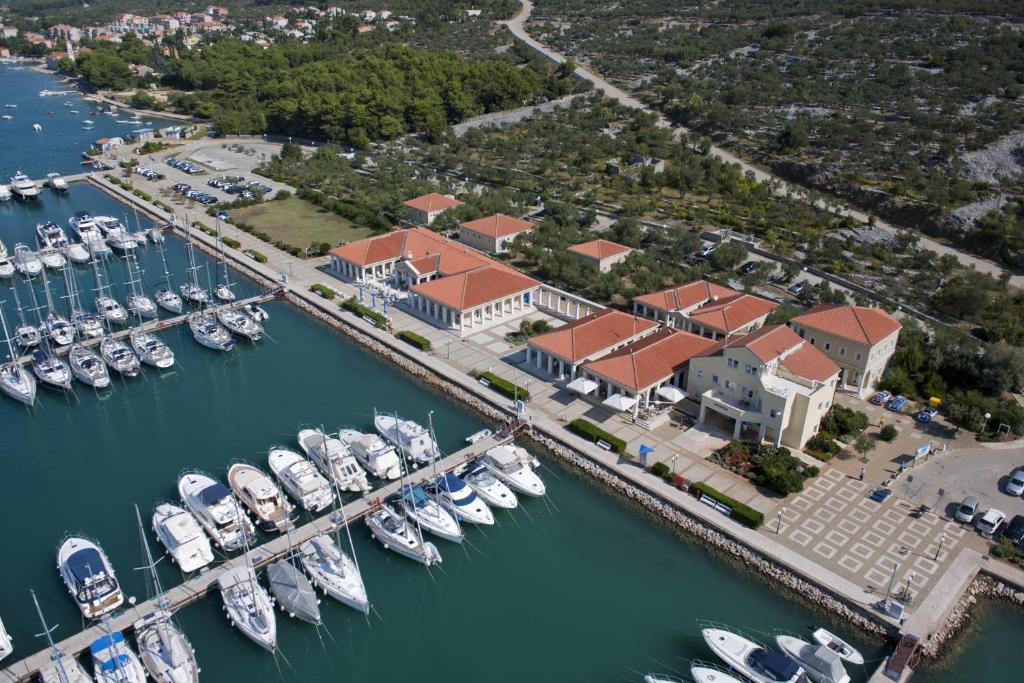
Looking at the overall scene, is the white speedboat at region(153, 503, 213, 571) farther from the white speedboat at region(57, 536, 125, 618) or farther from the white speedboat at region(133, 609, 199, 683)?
the white speedboat at region(133, 609, 199, 683)

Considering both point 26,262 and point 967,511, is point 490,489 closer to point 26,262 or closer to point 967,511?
point 967,511

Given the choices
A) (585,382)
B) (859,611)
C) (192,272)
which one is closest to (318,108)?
(192,272)

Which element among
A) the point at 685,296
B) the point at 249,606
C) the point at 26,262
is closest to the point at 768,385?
the point at 685,296

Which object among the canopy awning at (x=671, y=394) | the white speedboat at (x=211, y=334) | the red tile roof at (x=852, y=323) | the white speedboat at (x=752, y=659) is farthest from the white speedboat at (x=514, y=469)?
the white speedboat at (x=211, y=334)

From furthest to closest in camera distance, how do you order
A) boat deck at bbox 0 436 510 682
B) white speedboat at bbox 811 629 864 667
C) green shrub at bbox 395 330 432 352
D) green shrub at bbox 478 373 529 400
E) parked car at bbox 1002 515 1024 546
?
green shrub at bbox 395 330 432 352
green shrub at bbox 478 373 529 400
parked car at bbox 1002 515 1024 546
white speedboat at bbox 811 629 864 667
boat deck at bbox 0 436 510 682

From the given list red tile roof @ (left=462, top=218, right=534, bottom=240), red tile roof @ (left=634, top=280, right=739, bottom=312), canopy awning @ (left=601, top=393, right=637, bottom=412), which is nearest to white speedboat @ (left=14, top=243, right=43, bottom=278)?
red tile roof @ (left=462, top=218, right=534, bottom=240)

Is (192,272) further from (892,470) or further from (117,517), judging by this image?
(892,470)

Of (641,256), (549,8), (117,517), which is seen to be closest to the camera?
(117,517)
